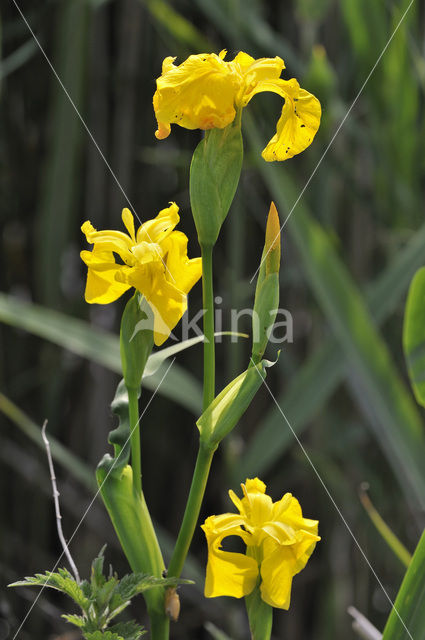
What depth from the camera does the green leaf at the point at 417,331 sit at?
0.41m

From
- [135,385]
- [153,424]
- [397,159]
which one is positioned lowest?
[153,424]

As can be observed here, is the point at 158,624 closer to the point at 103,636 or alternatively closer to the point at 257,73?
the point at 103,636

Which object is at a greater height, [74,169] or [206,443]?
[74,169]

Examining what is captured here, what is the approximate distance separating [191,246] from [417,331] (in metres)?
0.58

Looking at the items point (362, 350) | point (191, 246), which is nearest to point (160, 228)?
point (362, 350)

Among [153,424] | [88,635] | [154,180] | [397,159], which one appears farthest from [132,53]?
[88,635]

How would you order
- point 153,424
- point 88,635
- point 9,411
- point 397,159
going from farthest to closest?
1. point 153,424
2. point 397,159
3. point 9,411
4. point 88,635

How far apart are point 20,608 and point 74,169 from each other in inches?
21.3

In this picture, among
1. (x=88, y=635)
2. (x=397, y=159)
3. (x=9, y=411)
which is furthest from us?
(x=397, y=159)

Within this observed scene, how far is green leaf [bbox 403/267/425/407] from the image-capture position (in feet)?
1.35

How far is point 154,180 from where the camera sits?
0.99m

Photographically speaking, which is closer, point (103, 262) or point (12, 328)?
point (103, 262)

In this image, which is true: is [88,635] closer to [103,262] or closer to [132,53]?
[103,262]

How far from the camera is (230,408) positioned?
321 mm
